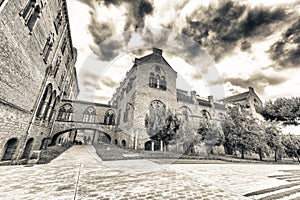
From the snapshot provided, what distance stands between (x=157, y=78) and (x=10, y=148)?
→ 1955 cm

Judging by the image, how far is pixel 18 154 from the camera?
933 centimetres

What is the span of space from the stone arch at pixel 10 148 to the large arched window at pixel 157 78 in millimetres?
17341

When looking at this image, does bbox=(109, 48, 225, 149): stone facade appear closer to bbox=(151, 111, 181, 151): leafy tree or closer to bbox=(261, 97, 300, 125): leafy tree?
bbox=(151, 111, 181, 151): leafy tree

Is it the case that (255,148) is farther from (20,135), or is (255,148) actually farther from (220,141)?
(20,135)

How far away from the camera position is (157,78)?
78.4 feet

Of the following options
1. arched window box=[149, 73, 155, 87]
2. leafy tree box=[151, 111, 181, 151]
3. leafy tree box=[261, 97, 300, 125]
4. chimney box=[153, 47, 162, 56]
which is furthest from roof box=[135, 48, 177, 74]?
leafy tree box=[261, 97, 300, 125]

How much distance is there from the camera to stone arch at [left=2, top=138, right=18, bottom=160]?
28.0 feet

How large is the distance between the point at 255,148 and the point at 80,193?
22.5 metres

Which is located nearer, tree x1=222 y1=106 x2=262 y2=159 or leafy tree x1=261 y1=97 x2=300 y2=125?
tree x1=222 y1=106 x2=262 y2=159

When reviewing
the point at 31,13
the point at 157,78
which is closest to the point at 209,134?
the point at 157,78

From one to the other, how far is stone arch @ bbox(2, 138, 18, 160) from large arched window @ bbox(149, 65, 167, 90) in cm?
1734

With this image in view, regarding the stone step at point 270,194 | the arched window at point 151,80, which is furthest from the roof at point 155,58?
the stone step at point 270,194

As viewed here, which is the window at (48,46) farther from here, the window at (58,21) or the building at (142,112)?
the building at (142,112)

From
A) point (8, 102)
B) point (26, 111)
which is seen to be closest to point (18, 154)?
point (26, 111)
